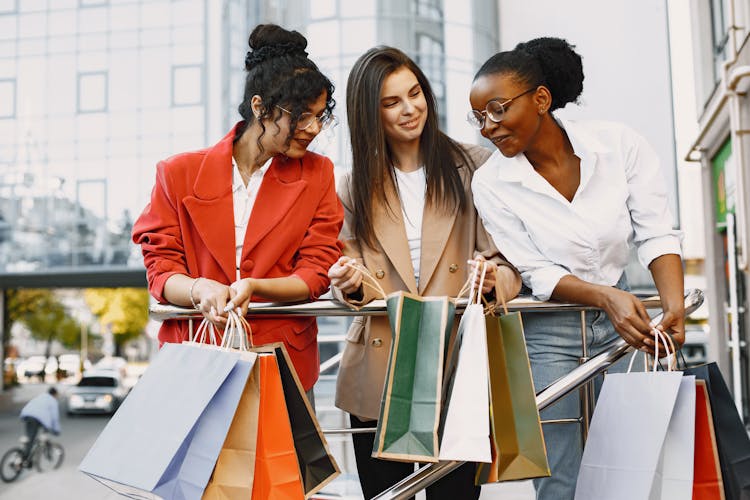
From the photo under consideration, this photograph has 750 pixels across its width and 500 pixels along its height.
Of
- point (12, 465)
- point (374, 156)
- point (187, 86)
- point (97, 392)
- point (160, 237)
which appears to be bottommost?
point (12, 465)

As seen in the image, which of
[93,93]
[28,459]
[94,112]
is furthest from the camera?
[94,112]

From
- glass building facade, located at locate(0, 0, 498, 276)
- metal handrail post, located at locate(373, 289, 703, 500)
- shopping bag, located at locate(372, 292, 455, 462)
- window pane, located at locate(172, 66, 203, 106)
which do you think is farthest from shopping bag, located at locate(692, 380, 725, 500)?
window pane, located at locate(172, 66, 203, 106)

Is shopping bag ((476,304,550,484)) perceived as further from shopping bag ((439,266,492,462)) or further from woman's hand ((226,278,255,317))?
woman's hand ((226,278,255,317))

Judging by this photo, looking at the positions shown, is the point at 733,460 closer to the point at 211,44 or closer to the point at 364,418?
the point at 364,418

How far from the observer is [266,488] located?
1733 millimetres

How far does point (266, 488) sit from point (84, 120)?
24.7m

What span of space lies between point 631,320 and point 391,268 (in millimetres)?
751

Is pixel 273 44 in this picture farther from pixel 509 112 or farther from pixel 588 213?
pixel 588 213

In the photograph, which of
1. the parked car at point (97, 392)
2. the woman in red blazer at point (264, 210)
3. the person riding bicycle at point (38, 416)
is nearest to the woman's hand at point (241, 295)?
the woman in red blazer at point (264, 210)

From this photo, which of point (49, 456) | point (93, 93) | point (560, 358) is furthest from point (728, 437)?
point (93, 93)

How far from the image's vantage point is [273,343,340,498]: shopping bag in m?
1.85

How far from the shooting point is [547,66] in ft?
7.84

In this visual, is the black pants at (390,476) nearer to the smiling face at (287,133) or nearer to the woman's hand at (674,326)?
the woman's hand at (674,326)

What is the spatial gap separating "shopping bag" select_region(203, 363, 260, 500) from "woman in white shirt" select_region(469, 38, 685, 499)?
2.93ft
